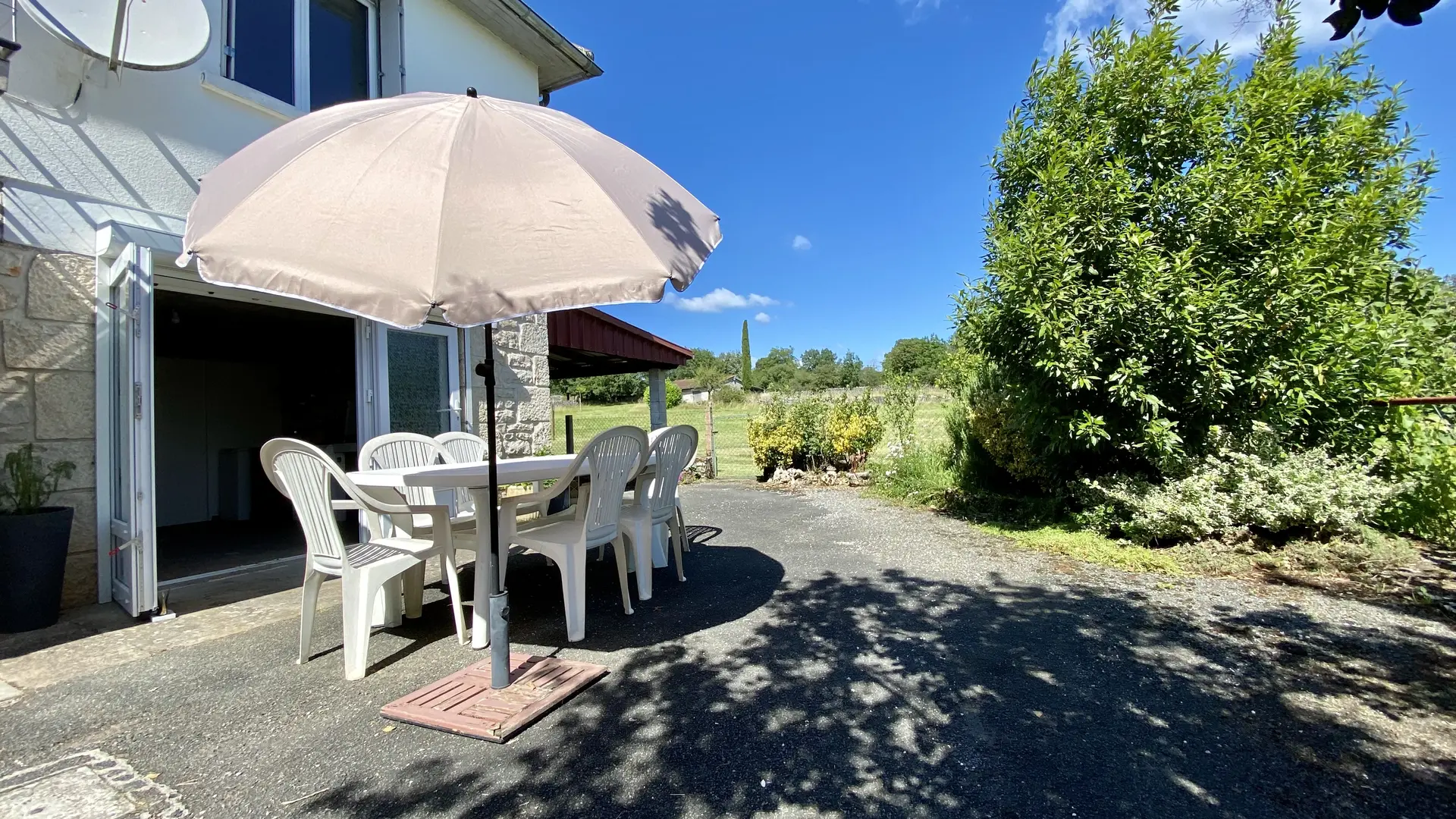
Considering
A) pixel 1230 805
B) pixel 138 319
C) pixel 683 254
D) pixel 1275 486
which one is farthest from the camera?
pixel 1275 486

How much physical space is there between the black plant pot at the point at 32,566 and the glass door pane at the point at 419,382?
2198 millimetres

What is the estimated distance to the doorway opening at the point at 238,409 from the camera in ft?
23.7

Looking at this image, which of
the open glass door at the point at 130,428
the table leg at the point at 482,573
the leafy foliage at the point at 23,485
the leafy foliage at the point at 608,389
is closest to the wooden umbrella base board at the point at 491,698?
the table leg at the point at 482,573

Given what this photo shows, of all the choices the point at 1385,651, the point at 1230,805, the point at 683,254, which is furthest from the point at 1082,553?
the point at 683,254

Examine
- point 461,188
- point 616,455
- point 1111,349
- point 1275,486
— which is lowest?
point 1275,486

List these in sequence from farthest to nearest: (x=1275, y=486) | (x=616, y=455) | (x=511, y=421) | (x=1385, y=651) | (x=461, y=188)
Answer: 1. (x=511, y=421)
2. (x=1275, y=486)
3. (x=616, y=455)
4. (x=1385, y=651)
5. (x=461, y=188)

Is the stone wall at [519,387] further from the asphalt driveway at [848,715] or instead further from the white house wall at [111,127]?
the asphalt driveway at [848,715]

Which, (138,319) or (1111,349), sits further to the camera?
(1111,349)

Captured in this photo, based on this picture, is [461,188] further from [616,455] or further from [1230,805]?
[1230,805]

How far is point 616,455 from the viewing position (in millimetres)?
3385

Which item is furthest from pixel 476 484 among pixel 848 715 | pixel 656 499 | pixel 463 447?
pixel 463 447

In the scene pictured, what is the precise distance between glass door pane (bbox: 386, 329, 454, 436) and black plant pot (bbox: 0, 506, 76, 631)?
86.6 inches

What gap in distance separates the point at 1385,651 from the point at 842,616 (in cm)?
248

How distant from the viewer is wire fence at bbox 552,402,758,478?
11.8 meters
